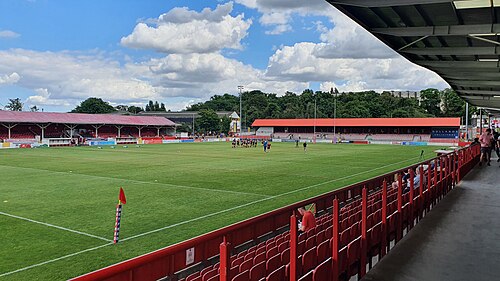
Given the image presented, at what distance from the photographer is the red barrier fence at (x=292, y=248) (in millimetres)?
3131

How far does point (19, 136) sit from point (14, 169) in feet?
131

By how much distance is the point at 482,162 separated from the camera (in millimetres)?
21172

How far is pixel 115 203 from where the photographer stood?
46.3 ft

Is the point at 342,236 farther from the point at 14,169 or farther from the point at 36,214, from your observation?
the point at 14,169

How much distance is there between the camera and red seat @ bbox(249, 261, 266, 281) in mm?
4059

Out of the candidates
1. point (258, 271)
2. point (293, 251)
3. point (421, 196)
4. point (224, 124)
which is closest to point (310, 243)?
point (293, 251)

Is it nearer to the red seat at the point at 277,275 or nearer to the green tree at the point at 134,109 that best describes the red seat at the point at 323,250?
the red seat at the point at 277,275

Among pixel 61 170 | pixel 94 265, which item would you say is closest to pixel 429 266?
pixel 94 265

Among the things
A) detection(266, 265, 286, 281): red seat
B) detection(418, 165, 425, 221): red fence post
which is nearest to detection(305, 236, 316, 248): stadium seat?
detection(266, 265, 286, 281): red seat

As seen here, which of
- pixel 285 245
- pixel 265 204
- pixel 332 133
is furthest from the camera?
pixel 332 133

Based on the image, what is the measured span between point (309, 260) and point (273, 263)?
461 millimetres

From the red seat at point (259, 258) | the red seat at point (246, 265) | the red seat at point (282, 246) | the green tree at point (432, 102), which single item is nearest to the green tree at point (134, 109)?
the green tree at point (432, 102)

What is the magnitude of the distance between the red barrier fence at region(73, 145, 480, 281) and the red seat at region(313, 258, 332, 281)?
1 centimetres

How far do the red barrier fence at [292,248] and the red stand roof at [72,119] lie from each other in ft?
195
